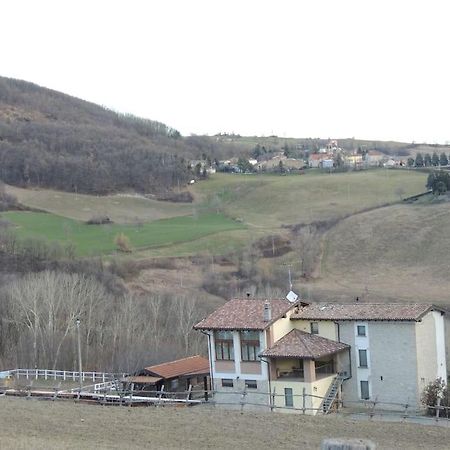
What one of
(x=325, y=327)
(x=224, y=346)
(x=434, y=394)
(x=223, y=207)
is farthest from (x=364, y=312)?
(x=223, y=207)

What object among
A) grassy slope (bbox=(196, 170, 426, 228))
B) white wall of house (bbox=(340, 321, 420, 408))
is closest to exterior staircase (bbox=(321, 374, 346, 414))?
white wall of house (bbox=(340, 321, 420, 408))

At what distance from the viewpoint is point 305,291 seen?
246 feet

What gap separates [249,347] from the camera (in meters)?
37.4

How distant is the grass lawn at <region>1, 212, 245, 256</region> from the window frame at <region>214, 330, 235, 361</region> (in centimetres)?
5006

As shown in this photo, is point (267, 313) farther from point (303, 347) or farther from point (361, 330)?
point (361, 330)

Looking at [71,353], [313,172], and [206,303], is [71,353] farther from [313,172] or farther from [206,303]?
[313,172]

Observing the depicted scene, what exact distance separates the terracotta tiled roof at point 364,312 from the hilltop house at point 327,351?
42 mm

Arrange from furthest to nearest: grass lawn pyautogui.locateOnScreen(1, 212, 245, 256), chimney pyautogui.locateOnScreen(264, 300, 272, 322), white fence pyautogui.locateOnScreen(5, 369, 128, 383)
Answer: grass lawn pyautogui.locateOnScreen(1, 212, 245, 256), white fence pyautogui.locateOnScreen(5, 369, 128, 383), chimney pyautogui.locateOnScreen(264, 300, 272, 322)

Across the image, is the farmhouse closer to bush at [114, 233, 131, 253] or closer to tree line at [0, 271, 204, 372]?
bush at [114, 233, 131, 253]

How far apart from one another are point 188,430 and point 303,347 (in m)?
13.5

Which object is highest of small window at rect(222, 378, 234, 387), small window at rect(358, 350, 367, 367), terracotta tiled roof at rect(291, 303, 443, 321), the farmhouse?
the farmhouse

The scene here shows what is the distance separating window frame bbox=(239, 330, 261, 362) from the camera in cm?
3716

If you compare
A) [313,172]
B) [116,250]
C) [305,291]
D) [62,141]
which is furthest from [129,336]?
[62,141]

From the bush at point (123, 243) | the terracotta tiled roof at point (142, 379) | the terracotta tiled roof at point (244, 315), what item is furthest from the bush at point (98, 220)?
the terracotta tiled roof at point (142, 379)
